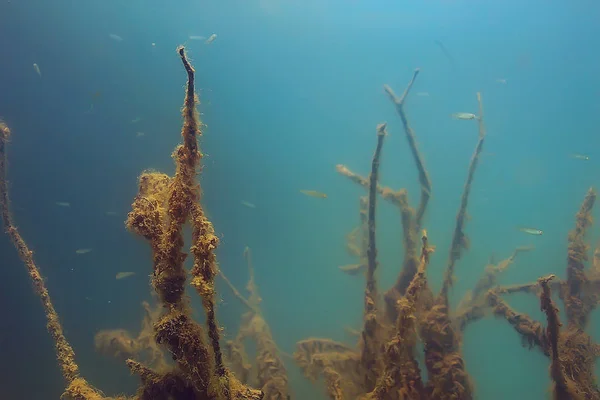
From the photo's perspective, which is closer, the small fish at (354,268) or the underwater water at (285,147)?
the small fish at (354,268)

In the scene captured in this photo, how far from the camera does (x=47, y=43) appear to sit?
14922 mm

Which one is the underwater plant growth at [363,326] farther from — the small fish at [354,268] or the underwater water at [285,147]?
the underwater water at [285,147]

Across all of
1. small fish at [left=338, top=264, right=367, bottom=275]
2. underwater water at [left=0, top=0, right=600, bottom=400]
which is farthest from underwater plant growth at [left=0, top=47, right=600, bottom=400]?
underwater water at [left=0, top=0, right=600, bottom=400]

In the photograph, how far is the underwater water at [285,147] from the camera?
46.2 feet

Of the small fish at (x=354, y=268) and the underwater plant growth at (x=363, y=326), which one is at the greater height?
the underwater plant growth at (x=363, y=326)

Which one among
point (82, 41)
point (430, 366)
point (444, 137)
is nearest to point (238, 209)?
point (82, 41)

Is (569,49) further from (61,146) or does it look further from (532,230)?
(61,146)

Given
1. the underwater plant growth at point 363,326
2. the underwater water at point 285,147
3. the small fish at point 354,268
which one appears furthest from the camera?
the underwater water at point 285,147

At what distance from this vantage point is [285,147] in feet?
120

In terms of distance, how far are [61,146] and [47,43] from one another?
4278 millimetres

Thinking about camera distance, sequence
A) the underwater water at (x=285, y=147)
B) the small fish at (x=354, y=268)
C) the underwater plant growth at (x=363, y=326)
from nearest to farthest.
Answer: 1. the underwater plant growth at (x=363, y=326)
2. the small fish at (x=354, y=268)
3. the underwater water at (x=285, y=147)

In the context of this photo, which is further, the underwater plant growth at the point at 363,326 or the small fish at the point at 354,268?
the small fish at the point at 354,268

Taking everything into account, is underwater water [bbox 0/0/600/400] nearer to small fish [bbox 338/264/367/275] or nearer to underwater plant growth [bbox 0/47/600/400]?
underwater plant growth [bbox 0/47/600/400]

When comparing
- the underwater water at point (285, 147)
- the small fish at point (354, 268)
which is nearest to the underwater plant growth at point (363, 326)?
the small fish at point (354, 268)
